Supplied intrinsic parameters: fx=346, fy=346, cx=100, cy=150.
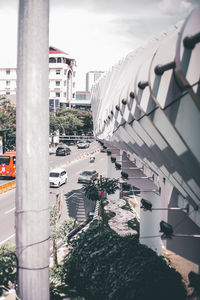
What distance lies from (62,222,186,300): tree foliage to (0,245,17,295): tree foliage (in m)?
2.25

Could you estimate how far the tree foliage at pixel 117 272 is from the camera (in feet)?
29.7

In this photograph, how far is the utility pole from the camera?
6938 millimetres

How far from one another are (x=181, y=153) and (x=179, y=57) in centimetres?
224

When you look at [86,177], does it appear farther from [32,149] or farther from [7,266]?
[32,149]

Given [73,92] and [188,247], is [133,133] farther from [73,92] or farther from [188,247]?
[73,92]

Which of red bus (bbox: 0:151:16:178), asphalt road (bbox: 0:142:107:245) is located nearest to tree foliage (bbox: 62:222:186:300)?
asphalt road (bbox: 0:142:107:245)

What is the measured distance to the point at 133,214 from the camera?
75.0 ft

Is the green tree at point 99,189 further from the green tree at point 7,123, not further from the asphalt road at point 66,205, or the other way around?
the green tree at point 7,123

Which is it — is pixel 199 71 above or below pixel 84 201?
above

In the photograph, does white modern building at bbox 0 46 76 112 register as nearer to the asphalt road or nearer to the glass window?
the asphalt road

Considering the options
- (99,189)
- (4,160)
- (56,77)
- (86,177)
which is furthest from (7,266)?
(56,77)

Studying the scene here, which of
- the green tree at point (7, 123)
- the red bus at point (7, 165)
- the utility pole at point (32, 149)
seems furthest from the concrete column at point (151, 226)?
the green tree at point (7, 123)

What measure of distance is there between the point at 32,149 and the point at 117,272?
5.23 metres

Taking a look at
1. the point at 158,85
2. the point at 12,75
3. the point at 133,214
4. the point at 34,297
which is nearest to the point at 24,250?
the point at 34,297
